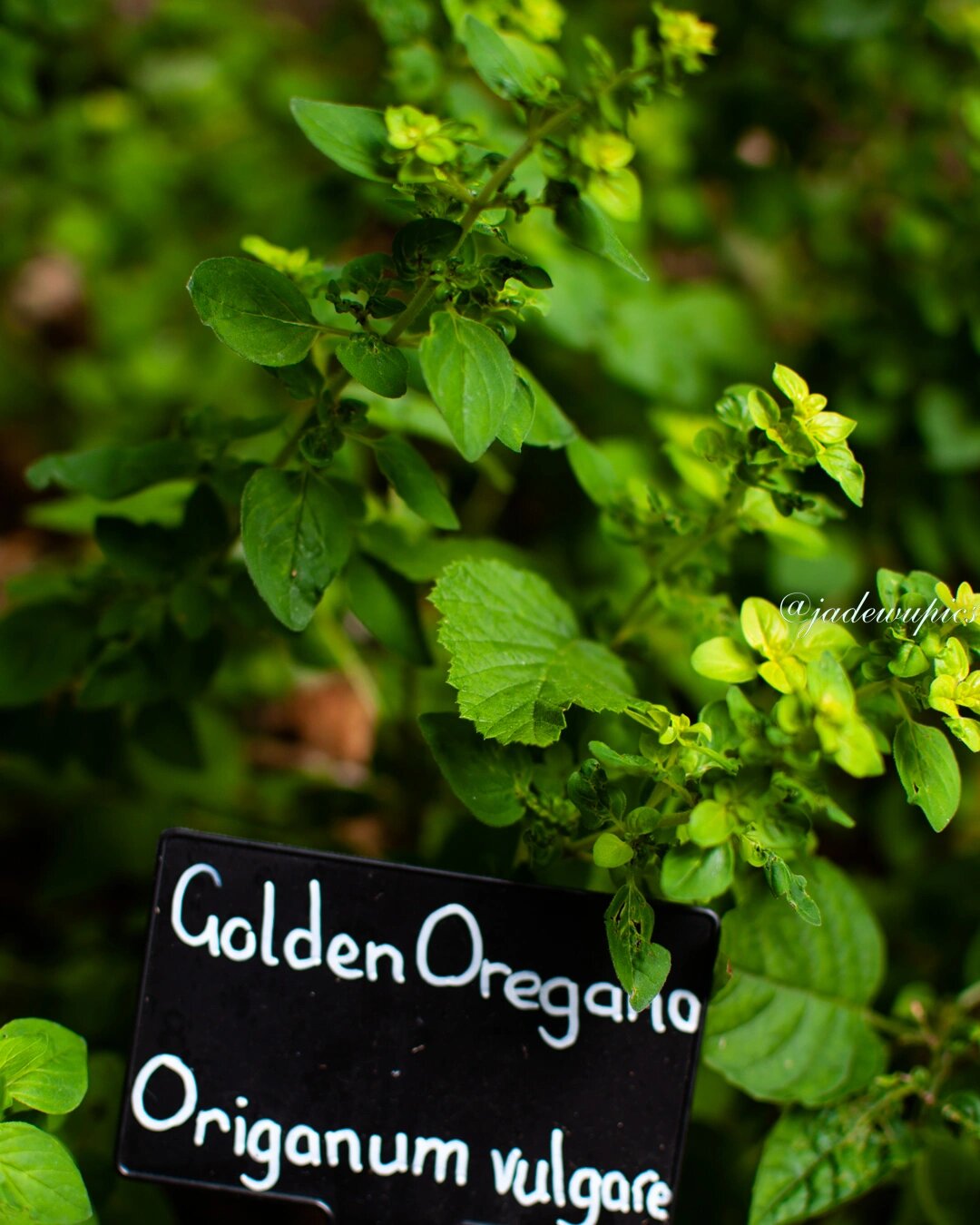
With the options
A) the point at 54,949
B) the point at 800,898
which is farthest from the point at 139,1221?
the point at 800,898

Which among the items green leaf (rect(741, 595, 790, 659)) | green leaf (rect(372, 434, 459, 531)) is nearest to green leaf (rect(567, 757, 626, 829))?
green leaf (rect(741, 595, 790, 659))

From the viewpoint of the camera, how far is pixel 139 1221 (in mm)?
1001

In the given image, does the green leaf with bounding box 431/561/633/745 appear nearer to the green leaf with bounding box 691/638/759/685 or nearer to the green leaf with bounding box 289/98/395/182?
the green leaf with bounding box 691/638/759/685

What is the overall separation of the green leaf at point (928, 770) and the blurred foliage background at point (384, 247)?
0.34 meters

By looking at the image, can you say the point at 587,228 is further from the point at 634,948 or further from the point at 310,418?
the point at 634,948

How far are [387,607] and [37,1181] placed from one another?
1.62 ft

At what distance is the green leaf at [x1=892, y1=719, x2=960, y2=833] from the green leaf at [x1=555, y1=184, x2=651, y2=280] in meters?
0.39

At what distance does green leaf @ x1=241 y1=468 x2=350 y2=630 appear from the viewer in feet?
2.64

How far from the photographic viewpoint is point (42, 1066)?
2.60ft

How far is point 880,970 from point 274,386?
1.42 m

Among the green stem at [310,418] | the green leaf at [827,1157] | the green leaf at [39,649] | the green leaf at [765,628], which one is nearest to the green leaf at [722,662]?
the green leaf at [765,628]

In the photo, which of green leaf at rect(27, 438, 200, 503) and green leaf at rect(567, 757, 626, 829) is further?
green leaf at rect(27, 438, 200, 503)

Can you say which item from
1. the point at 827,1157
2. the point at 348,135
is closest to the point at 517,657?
the point at 348,135

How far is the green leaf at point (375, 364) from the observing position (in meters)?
0.76
